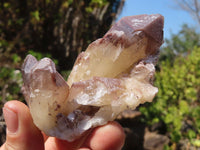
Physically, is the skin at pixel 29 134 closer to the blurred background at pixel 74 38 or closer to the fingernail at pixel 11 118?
the fingernail at pixel 11 118

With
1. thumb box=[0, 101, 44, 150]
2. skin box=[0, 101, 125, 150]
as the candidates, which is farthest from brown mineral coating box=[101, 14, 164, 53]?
thumb box=[0, 101, 44, 150]

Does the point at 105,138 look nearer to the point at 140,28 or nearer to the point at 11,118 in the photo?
the point at 11,118

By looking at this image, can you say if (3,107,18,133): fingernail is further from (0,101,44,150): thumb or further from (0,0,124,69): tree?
(0,0,124,69): tree

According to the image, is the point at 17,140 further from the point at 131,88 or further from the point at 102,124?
the point at 131,88

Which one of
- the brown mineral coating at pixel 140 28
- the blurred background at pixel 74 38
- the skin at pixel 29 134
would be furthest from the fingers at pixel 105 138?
the blurred background at pixel 74 38

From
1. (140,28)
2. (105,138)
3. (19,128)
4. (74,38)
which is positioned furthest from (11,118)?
(74,38)
